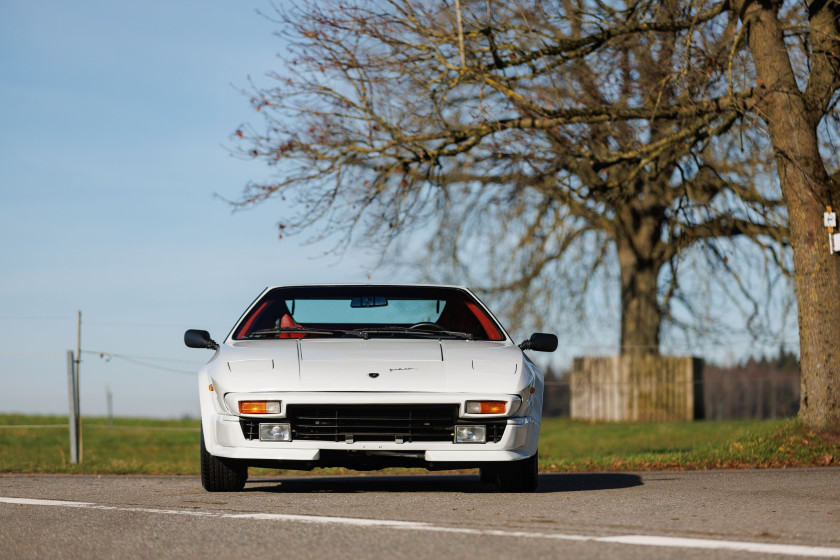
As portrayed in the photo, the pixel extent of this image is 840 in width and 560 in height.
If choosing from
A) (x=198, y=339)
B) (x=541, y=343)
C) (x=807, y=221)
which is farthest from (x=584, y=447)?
(x=198, y=339)

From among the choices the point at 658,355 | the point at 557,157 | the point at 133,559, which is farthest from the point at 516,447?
the point at 658,355

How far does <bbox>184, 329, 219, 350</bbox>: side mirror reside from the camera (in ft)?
27.9

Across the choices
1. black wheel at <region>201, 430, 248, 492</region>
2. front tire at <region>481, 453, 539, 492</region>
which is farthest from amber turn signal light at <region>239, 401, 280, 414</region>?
front tire at <region>481, 453, 539, 492</region>

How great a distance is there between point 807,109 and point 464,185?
34.9ft

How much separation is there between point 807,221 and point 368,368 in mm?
7697

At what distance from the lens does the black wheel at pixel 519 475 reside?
7992 millimetres

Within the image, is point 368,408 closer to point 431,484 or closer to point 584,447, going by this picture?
point 431,484

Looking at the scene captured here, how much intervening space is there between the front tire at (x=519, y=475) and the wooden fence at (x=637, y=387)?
19.1m

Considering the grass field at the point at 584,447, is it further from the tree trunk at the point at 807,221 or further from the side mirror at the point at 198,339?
the side mirror at the point at 198,339

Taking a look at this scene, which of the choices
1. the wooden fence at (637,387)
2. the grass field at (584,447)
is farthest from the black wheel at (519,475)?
the wooden fence at (637,387)

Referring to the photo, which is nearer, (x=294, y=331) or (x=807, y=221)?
(x=294, y=331)

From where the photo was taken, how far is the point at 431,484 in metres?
9.41

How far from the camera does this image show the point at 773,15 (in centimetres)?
1381

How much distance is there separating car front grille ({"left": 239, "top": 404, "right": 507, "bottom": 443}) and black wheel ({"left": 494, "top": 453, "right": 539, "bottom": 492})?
67 cm
